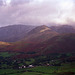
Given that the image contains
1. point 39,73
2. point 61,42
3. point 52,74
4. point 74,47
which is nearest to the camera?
point 52,74

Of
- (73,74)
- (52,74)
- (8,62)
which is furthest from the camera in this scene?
(8,62)

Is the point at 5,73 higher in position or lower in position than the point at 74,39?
lower

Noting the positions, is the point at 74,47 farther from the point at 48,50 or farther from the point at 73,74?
the point at 73,74

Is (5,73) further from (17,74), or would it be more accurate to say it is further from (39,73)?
(39,73)

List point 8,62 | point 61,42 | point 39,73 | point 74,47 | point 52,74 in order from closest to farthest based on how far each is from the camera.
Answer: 1. point 52,74
2. point 39,73
3. point 8,62
4. point 74,47
5. point 61,42

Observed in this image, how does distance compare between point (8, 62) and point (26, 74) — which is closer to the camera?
point (26, 74)

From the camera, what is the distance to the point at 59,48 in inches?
6781

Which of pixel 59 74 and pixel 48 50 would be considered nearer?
pixel 59 74

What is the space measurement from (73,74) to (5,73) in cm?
3573

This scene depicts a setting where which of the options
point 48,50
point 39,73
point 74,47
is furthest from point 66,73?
point 74,47

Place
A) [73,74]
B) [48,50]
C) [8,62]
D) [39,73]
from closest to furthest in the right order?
[73,74], [39,73], [8,62], [48,50]

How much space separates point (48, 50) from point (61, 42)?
33026 millimetres

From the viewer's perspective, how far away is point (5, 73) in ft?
291

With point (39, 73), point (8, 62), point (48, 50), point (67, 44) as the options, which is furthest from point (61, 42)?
point (39, 73)
